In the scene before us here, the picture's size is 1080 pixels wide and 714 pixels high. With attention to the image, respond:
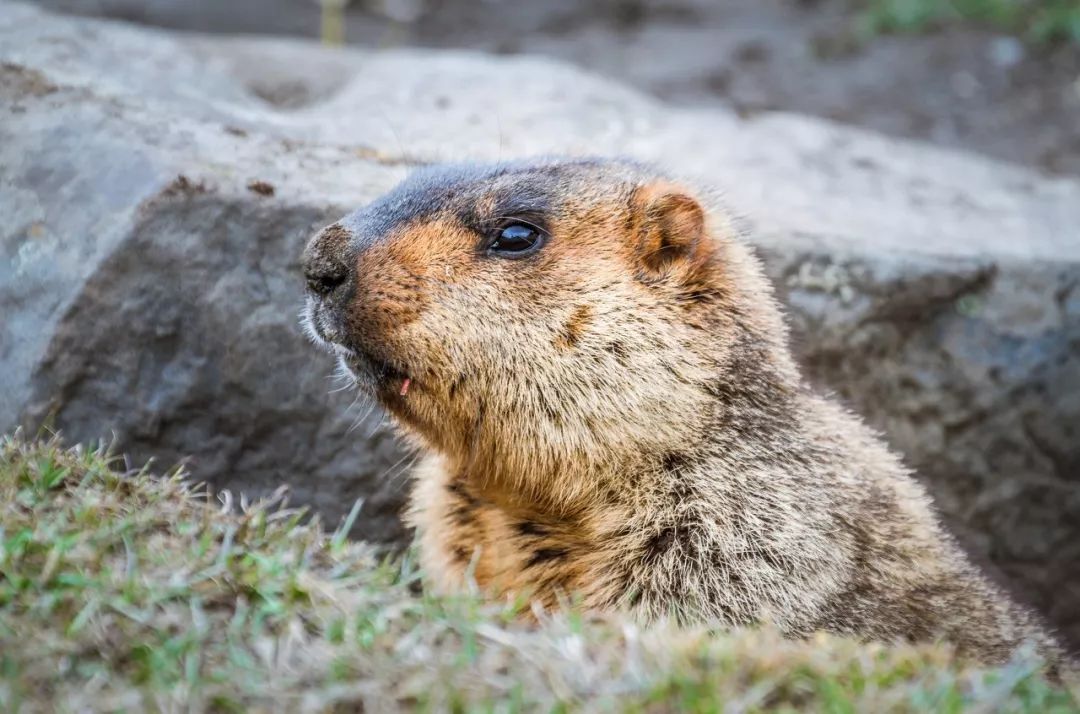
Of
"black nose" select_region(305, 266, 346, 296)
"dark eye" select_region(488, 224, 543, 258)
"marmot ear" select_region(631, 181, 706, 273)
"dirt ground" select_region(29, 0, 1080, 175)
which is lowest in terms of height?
"black nose" select_region(305, 266, 346, 296)

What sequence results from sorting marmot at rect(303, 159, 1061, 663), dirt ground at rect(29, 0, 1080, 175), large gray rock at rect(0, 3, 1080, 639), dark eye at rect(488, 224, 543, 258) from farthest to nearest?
1. dirt ground at rect(29, 0, 1080, 175)
2. large gray rock at rect(0, 3, 1080, 639)
3. dark eye at rect(488, 224, 543, 258)
4. marmot at rect(303, 159, 1061, 663)

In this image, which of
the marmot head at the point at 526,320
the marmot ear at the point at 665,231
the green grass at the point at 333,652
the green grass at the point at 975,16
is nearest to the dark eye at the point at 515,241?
the marmot head at the point at 526,320

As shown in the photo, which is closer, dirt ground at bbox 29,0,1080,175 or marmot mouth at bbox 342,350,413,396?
marmot mouth at bbox 342,350,413,396

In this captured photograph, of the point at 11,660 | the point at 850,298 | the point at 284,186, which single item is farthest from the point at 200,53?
the point at 11,660

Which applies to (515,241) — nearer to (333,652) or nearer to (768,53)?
(333,652)

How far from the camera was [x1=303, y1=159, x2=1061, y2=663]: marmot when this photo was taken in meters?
3.91

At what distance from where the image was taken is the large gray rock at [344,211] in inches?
192

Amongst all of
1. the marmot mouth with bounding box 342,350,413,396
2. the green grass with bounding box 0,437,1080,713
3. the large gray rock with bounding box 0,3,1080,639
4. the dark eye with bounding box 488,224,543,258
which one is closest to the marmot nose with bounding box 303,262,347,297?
the marmot mouth with bounding box 342,350,413,396

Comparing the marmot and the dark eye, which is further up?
the dark eye

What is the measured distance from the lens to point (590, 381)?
13.1 feet

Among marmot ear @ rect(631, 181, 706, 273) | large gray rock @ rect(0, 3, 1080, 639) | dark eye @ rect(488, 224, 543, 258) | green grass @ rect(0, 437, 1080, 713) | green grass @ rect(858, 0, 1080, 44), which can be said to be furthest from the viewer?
green grass @ rect(858, 0, 1080, 44)

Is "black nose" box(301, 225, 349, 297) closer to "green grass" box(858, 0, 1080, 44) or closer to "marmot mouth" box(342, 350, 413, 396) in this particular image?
"marmot mouth" box(342, 350, 413, 396)

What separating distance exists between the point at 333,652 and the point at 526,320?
1555 millimetres

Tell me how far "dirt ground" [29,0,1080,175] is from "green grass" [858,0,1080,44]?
0.44 ft
